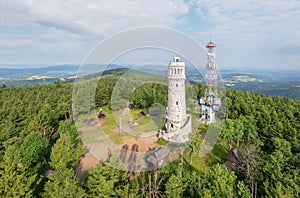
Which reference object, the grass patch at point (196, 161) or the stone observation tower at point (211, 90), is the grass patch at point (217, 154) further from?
the stone observation tower at point (211, 90)

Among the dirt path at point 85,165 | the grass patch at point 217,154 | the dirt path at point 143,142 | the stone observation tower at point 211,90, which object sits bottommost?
the dirt path at point 85,165

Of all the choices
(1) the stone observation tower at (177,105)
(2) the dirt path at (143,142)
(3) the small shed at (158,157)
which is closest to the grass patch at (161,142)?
(2) the dirt path at (143,142)

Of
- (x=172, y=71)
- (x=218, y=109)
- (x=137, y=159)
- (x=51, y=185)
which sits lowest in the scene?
(x=137, y=159)

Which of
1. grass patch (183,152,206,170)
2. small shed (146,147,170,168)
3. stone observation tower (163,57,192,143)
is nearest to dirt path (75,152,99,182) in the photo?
small shed (146,147,170,168)

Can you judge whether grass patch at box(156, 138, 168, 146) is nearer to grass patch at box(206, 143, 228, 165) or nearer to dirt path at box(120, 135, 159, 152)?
dirt path at box(120, 135, 159, 152)

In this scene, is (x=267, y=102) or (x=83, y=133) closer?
(x=83, y=133)

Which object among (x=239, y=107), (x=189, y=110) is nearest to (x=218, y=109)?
(x=239, y=107)

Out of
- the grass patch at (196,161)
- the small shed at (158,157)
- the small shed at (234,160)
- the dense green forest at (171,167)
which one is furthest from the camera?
the grass patch at (196,161)

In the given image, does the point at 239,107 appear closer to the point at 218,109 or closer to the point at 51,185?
the point at 218,109
